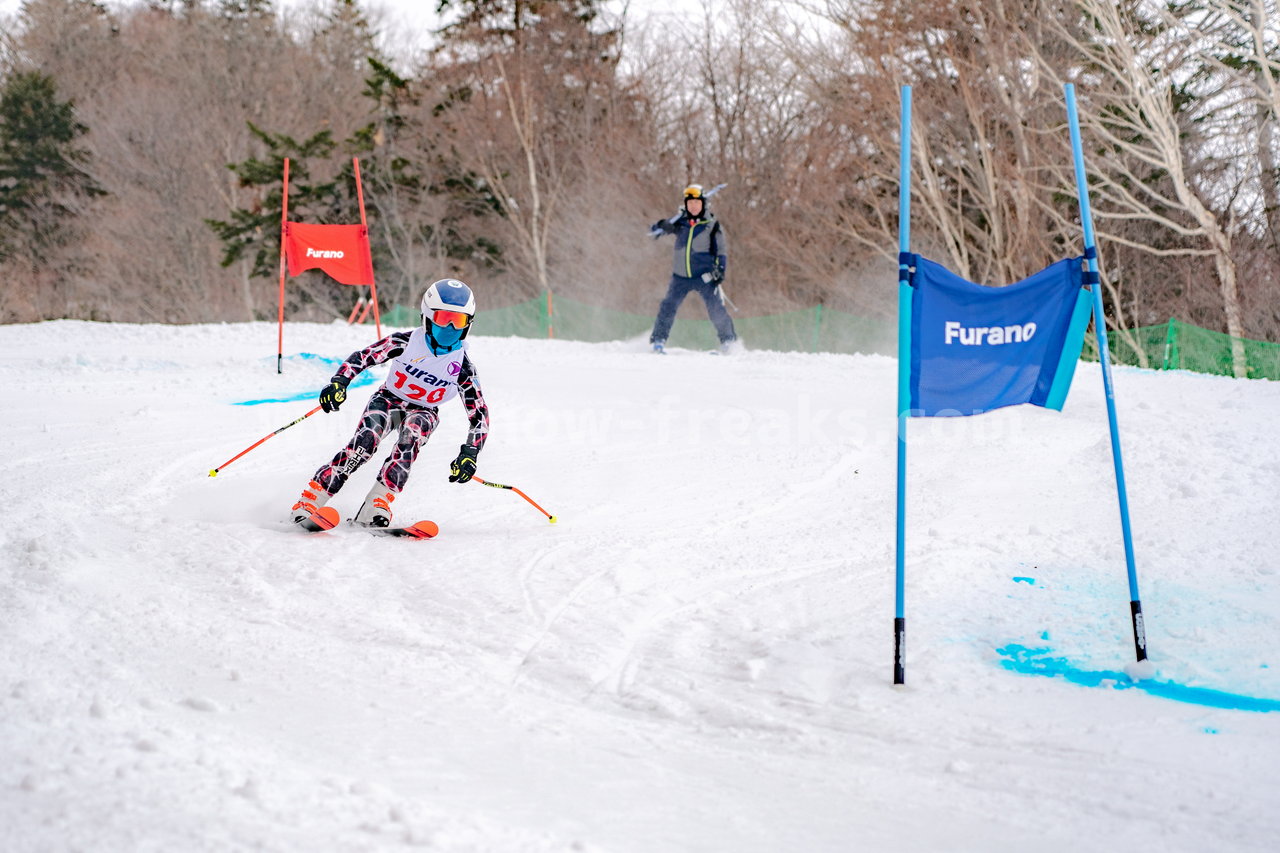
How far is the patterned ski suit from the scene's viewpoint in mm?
5895

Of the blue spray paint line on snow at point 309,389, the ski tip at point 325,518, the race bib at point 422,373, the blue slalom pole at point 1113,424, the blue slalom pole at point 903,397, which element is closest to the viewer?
the blue slalom pole at point 903,397

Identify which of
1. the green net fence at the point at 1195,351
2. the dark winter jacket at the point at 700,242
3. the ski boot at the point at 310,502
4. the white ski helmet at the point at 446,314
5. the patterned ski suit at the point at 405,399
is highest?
the dark winter jacket at the point at 700,242

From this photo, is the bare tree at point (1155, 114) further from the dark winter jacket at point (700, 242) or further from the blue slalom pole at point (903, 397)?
the blue slalom pole at point (903, 397)

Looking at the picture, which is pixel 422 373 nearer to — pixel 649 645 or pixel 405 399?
pixel 405 399

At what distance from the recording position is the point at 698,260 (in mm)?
13383

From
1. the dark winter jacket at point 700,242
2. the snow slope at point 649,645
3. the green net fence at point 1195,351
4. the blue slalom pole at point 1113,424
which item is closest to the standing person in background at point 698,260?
the dark winter jacket at point 700,242

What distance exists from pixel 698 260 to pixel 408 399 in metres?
7.85

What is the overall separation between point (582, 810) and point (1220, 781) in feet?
6.19

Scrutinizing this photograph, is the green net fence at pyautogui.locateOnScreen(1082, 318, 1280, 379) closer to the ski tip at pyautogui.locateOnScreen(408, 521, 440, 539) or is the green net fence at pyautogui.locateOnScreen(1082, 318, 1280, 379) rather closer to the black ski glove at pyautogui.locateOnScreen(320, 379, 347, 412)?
the ski tip at pyautogui.locateOnScreen(408, 521, 440, 539)

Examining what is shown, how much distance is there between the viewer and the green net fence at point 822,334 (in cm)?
1346

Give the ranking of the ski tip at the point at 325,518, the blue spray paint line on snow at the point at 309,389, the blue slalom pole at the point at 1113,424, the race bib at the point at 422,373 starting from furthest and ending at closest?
the blue spray paint line on snow at the point at 309,389 → the race bib at the point at 422,373 → the ski tip at the point at 325,518 → the blue slalom pole at the point at 1113,424

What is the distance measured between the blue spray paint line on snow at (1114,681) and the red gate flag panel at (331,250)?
8.30 m

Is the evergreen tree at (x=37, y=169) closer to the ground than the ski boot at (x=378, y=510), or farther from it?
farther from it

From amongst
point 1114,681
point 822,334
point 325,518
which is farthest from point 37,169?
point 1114,681
